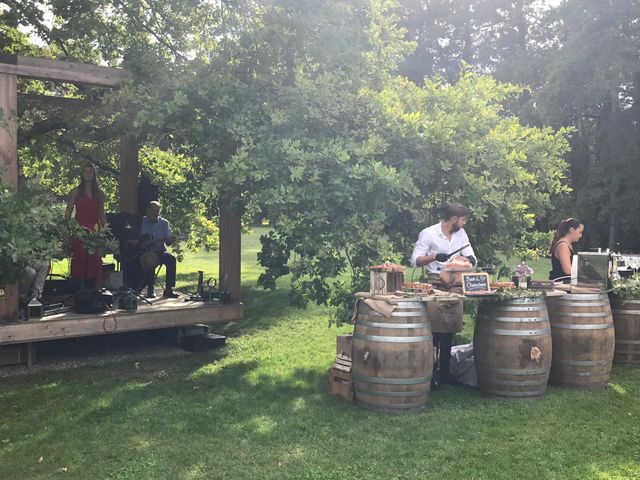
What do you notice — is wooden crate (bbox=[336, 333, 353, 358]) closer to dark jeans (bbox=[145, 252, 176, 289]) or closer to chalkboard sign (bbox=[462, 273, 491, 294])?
chalkboard sign (bbox=[462, 273, 491, 294])

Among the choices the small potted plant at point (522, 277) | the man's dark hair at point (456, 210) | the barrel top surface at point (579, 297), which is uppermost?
the man's dark hair at point (456, 210)

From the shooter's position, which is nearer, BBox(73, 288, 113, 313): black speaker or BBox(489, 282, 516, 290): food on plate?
BBox(489, 282, 516, 290): food on plate

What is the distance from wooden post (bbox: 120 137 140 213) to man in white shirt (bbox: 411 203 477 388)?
207 inches

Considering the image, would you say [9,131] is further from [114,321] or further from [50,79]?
[114,321]

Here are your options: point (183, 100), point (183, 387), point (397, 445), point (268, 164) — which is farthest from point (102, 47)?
point (397, 445)

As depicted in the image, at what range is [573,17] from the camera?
908 inches

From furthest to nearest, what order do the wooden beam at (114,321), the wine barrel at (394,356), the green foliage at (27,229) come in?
1. the wooden beam at (114,321)
2. the wine barrel at (394,356)
3. the green foliage at (27,229)

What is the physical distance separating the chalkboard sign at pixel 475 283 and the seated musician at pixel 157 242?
448cm

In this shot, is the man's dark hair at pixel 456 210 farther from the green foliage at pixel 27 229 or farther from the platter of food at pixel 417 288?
the green foliage at pixel 27 229

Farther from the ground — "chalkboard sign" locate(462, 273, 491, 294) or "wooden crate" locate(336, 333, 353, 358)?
"chalkboard sign" locate(462, 273, 491, 294)

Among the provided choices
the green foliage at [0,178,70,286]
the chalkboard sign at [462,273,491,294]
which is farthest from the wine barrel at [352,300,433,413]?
the green foliage at [0,178,70,286]

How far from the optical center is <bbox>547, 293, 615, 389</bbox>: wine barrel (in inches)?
206

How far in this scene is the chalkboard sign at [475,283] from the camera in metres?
4.79

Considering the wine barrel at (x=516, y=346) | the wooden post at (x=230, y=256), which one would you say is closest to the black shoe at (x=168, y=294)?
the wooden post at (x=230, y=256)
